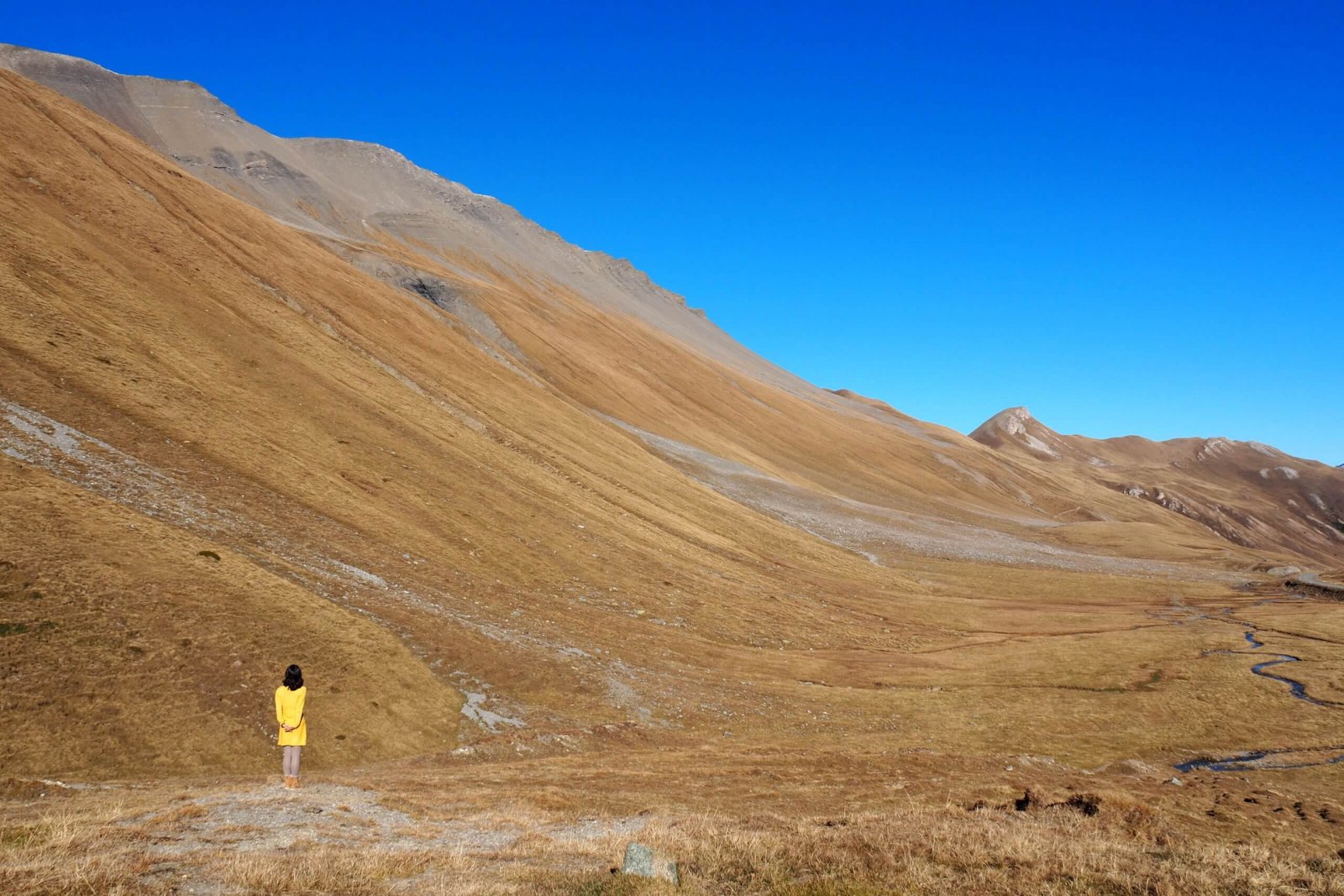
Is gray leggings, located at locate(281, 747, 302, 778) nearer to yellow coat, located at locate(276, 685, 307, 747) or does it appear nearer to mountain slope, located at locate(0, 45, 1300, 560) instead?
yellow coat, located at locate(276, 685, 307, 747)

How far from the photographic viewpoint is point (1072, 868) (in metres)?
14.8

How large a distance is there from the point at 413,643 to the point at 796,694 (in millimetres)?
20422

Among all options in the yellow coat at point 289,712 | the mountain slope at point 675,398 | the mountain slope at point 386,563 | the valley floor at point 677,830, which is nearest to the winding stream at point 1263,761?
the mountain slope at point 386,563

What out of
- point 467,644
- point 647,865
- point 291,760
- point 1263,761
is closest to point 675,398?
point 467,644

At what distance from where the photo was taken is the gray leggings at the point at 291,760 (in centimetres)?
2048

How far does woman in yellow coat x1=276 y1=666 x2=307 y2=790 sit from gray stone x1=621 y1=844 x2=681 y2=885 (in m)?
10.6

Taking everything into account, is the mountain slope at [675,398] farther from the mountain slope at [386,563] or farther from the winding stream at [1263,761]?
the winding stream at [1263,761]

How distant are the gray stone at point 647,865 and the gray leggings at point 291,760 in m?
10.6

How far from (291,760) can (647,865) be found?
11328 mm

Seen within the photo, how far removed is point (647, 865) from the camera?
1452cm

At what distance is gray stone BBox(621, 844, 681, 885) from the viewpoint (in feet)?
47.0

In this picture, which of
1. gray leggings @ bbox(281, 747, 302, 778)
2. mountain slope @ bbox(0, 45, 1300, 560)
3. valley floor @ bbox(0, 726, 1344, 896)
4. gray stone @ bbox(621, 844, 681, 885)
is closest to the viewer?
valley floor @ bbox(0, 726, 1344, 896)

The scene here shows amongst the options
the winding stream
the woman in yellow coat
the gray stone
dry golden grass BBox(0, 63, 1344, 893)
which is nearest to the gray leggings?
the woman in yellow coat

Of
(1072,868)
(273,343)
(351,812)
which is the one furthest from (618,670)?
(273,343)
